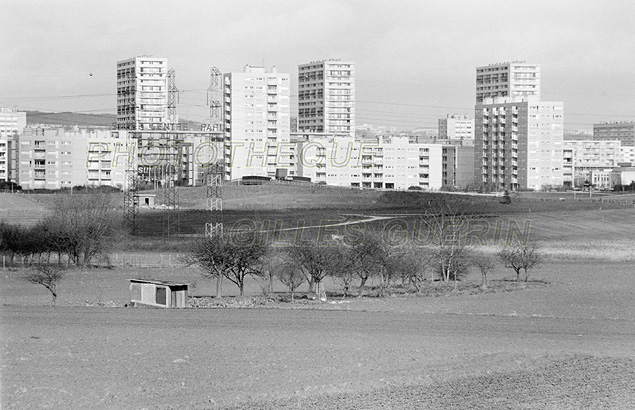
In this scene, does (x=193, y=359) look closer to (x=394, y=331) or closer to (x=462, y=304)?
(x=394, y=331)

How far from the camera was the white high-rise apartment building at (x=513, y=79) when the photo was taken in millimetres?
165875

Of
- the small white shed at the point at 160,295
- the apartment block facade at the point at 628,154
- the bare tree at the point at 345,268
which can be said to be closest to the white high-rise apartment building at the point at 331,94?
the apartment block facade at the point at 628,154

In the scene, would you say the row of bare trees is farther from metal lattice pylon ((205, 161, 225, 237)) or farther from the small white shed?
the small white shed

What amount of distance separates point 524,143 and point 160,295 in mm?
96283

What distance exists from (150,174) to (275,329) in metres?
95.0

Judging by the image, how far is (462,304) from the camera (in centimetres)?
3447

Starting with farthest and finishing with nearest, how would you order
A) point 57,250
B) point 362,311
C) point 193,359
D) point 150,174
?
point 150,174
point 57,250
point 362,311
point 193,359

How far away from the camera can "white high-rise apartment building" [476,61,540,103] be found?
544 feet

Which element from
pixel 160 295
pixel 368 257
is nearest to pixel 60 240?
pixel 160 295

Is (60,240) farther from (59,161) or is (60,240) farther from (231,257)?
(59,161)

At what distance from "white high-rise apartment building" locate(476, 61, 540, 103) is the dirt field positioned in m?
137

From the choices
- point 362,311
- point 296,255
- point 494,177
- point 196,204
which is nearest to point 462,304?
point 362,311

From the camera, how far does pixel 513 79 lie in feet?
546

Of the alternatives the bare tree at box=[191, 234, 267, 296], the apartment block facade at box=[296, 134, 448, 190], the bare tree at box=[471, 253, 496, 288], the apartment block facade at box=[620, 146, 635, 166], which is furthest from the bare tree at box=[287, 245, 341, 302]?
the apartment block facade at box=[620, 146, 635, 166]
